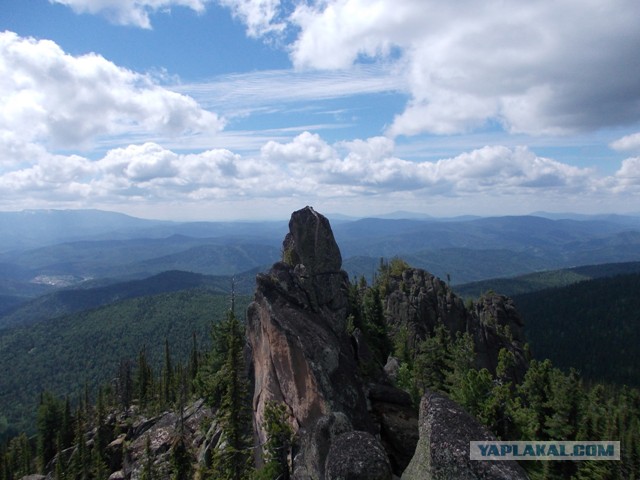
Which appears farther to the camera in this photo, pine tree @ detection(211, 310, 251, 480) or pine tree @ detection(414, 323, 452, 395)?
pine tree @ detection(414, 323, 452, 395)

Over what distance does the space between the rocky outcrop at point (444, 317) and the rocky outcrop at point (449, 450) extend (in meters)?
73.2

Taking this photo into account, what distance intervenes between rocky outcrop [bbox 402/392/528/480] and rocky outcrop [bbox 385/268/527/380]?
240 feet

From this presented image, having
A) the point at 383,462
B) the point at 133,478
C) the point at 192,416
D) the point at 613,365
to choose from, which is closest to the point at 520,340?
the point at 192,416

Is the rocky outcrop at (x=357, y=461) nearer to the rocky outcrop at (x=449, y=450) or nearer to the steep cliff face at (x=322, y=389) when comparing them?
the steep cliff face at (x=322, y=389)

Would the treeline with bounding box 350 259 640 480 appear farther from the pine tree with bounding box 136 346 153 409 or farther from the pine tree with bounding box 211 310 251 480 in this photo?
the pine tree with bounding box 136 346 153 409

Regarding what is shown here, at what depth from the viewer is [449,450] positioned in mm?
14711

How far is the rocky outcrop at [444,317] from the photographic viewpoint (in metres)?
89.8

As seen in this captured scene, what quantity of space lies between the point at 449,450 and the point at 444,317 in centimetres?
8542

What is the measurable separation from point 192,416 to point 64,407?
5699cm

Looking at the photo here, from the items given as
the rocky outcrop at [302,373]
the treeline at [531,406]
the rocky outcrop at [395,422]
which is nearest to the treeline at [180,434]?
the rocky outcrop at [302,373]

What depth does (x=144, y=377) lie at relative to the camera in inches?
3775

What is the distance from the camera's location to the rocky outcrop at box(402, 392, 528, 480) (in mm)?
13852

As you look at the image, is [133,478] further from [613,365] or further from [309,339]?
[613,365]

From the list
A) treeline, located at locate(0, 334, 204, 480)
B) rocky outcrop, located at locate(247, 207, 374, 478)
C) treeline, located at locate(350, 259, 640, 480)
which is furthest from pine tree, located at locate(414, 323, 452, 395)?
treeline, located at locate(0, 334, 204, 480)
